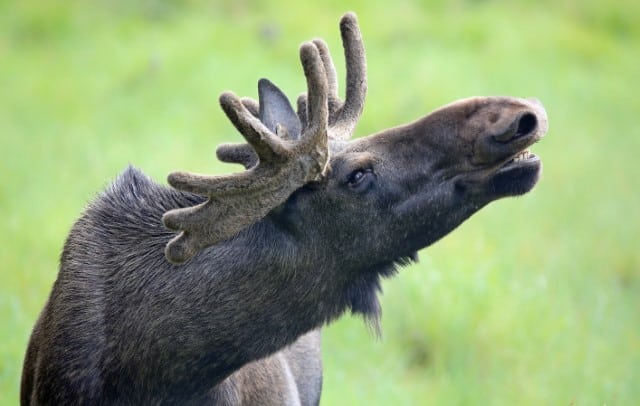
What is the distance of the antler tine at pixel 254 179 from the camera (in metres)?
3.57

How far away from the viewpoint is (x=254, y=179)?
365cm

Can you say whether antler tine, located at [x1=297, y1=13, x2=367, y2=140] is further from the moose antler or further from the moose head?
the moose antler

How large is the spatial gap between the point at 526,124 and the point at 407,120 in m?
7.30

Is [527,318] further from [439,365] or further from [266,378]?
[266,378]

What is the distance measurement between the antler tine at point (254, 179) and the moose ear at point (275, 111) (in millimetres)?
332

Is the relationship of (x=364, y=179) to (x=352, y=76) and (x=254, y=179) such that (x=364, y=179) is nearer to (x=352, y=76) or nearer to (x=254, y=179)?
(x=254, y=179)

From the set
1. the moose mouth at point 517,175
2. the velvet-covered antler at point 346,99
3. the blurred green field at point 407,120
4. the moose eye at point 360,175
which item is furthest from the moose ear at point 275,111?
the blurred green field at point 407,120

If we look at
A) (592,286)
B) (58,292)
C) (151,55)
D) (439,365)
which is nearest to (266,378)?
(58,292)

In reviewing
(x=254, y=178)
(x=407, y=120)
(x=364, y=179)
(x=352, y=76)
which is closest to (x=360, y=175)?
(x=364, y=179)

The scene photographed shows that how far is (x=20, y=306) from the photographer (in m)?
6.46

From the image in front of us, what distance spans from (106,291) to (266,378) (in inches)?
30.6

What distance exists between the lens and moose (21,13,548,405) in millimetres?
3633

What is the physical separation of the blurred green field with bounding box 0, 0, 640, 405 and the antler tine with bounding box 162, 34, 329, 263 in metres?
2.49

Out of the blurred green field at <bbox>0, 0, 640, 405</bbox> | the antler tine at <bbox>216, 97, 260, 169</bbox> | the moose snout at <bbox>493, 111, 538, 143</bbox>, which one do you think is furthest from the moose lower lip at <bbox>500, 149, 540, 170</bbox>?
the blurred green field at <bbox>0, 0, 640, 405</bbox>
